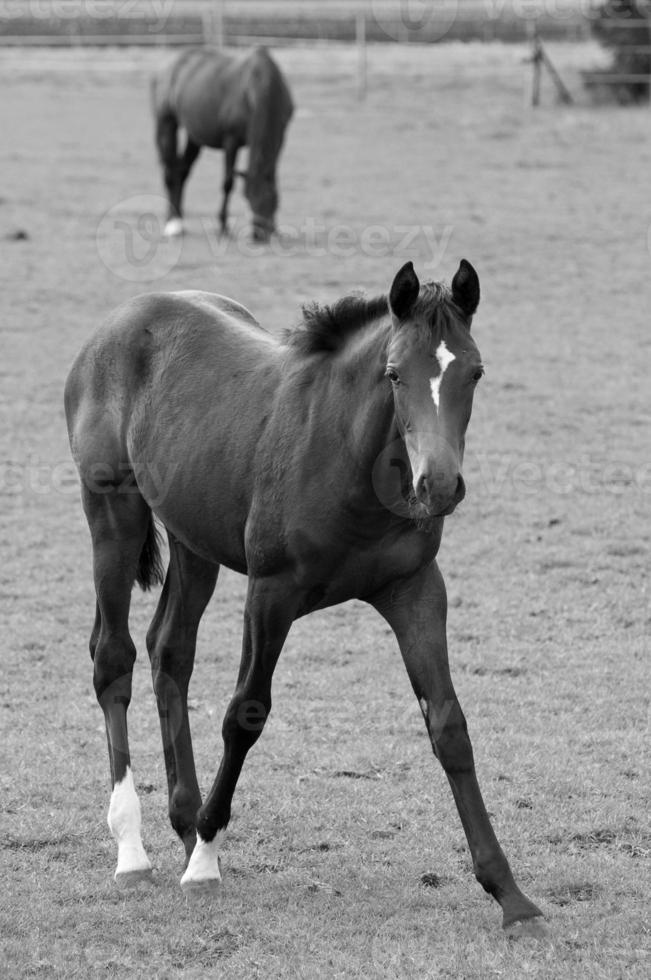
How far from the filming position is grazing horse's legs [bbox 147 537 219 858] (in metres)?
5.25

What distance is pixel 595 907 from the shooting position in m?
4.65

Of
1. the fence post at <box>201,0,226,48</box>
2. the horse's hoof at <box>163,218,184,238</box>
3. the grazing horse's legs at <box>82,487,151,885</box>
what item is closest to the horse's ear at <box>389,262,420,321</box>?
the grazing horse's legs at <box>82,487,151,885</box>

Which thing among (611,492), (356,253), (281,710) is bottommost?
(356,253)

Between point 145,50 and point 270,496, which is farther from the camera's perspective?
point 145,50

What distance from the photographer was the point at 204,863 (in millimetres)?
4809

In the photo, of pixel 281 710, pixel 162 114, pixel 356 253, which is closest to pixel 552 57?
pixel 162 114

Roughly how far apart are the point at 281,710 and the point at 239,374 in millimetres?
1954

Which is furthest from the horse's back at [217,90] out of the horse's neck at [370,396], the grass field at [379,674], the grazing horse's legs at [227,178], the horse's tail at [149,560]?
the horse's neck at [370,396]

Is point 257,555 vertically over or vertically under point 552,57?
over

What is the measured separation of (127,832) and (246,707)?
2.46 feet

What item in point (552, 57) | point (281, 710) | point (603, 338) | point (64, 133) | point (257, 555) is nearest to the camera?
point (257, 555)

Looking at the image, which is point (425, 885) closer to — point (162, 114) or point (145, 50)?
point (162, 114)

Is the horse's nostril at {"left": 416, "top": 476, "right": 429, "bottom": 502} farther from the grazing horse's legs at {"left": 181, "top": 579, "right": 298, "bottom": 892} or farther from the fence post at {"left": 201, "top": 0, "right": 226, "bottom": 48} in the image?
the fence post at {"left": 201, "top": 0, "right": 226, "bottom": 48}

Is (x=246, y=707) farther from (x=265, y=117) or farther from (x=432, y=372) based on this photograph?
(x=265, y=117)
